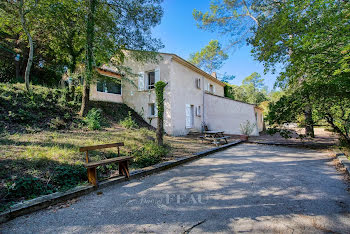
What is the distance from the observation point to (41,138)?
5.53 m

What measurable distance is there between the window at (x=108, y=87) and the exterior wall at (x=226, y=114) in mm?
7886

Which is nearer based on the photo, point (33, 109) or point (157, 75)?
point (33, 109)

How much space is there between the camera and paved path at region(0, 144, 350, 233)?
2092mm

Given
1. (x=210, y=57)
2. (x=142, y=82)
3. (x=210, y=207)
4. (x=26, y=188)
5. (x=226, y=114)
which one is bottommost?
(x=210, y=207)

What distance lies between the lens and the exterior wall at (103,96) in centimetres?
1223

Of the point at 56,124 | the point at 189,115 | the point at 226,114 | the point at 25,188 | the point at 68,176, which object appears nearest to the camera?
the point at 25,188

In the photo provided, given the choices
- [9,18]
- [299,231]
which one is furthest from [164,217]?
[9,18]

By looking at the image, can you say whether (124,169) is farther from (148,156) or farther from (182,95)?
(182,95)

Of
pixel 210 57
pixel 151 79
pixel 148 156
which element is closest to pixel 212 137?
pixel 148 156

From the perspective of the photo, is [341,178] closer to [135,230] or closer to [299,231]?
[299,231]

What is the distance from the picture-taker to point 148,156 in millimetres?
5184

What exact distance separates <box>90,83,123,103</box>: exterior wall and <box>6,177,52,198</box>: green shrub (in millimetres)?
9724

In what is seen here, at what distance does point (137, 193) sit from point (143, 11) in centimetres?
946

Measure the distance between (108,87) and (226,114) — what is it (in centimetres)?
1019
